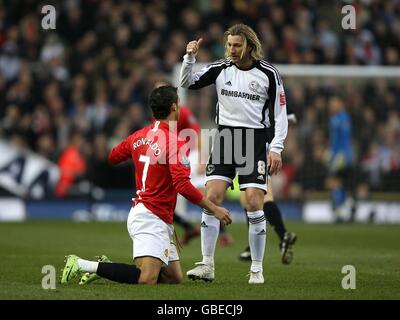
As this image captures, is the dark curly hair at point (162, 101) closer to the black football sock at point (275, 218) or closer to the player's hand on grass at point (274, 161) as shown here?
the player's hand on grass at point (274, 161)

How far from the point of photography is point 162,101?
26.2ft

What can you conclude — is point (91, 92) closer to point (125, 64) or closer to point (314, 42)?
point (125, 64)

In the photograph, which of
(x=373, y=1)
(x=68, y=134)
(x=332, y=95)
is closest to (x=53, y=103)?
(x=68, y=134)

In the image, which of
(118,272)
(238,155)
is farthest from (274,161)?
(118,272)

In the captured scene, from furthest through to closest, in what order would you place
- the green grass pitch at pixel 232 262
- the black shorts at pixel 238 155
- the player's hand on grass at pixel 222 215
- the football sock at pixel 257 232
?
the black shorts at pixel 238 155
the football sock at pixel 257 232
the player's hand on grass at pixel 222 215
the green grass pitch at pixel 232 262

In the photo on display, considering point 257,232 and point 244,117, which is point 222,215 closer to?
point 257,232

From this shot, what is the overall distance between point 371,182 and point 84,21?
7601mm

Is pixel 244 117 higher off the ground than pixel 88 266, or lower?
higher

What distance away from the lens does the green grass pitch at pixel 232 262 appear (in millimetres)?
7430

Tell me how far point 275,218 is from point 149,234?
316 cm

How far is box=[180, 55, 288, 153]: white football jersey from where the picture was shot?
8.70m

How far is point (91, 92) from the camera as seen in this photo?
2123 cm

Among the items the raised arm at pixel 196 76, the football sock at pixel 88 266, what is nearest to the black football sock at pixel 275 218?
the raised arm at pixel 196 76

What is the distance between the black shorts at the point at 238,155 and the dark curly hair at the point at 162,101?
0.90m
